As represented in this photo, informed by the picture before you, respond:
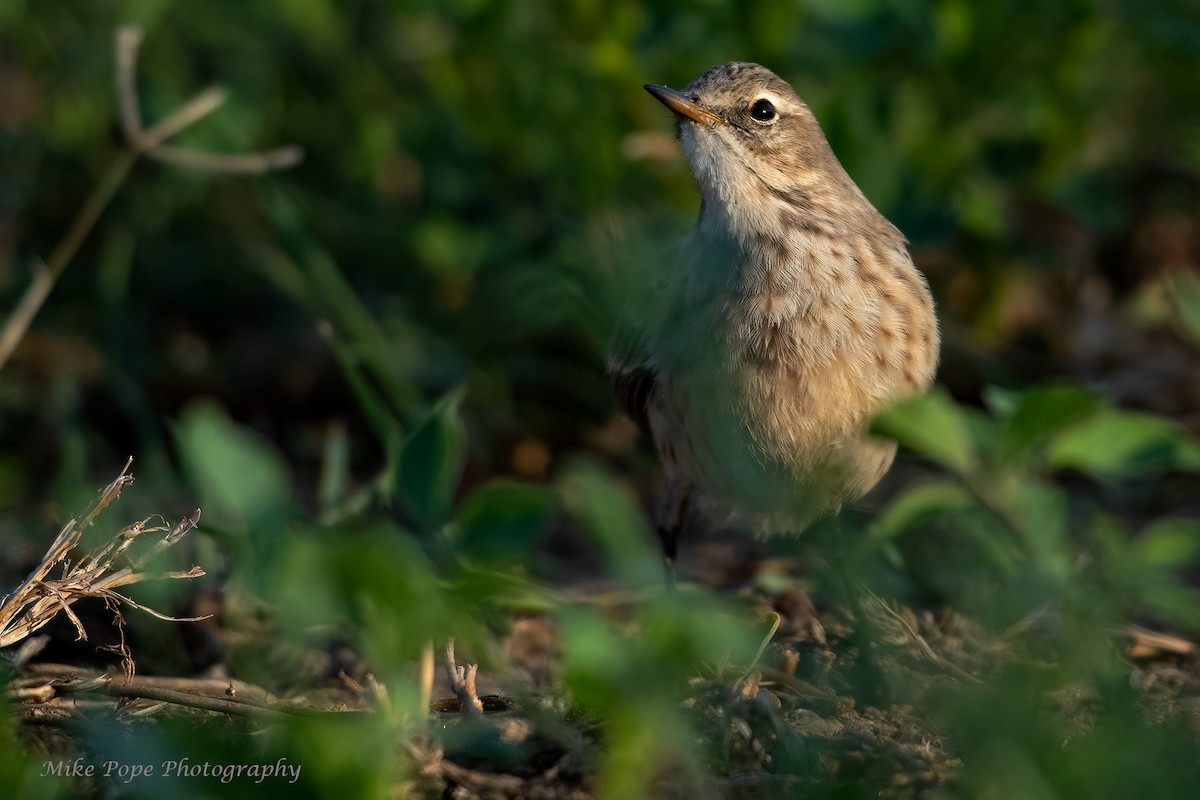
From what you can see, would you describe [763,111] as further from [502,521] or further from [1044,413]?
[502,521]

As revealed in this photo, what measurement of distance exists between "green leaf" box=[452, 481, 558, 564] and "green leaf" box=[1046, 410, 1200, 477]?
1.26 m

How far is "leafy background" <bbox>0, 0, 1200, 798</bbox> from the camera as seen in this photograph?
12.2 ft

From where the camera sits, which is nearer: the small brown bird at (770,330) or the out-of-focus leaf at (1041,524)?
the out-of-focus leaf at (1041,524)

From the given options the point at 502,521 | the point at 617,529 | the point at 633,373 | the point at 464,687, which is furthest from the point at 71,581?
the point at 633,373

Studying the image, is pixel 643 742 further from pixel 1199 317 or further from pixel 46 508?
pixel 46 508

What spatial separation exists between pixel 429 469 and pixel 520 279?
2.23 meters

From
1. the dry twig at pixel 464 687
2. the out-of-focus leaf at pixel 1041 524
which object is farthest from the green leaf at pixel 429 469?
the out-of-focus leaf at pixel 1041 524

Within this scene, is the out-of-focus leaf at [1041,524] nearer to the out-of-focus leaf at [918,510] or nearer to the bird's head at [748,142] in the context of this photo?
the out-of-focus leaf at [918,510]

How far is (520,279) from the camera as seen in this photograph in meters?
5.67

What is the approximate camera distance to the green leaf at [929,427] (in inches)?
130

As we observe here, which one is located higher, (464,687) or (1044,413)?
(1044,413)

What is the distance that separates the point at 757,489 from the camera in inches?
156

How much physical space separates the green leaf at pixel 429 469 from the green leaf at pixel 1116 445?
1.45 meters

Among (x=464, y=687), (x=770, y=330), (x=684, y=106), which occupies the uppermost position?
(x=684, y=106)
